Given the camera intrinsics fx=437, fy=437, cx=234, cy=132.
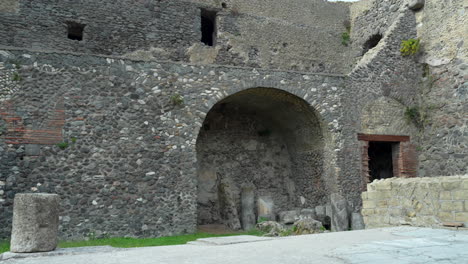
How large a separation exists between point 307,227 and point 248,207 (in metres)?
2.57

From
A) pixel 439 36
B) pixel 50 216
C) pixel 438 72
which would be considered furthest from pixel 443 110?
pixel 50 216

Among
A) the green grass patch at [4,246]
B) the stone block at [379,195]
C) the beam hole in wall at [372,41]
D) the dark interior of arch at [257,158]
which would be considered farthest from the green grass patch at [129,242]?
the beam hole in wall at [372,41]

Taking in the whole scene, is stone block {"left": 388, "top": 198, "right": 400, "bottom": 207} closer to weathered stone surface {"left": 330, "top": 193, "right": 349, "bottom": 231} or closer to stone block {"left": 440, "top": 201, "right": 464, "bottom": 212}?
stone block {"left": 440, "top": 201, "right": 464, "bottom": 212}

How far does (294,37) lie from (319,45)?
3.78 feet

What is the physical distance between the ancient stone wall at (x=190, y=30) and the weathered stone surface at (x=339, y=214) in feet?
22.8

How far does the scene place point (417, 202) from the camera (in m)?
6.63

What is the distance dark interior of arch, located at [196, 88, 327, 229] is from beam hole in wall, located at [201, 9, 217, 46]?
13.2 ft

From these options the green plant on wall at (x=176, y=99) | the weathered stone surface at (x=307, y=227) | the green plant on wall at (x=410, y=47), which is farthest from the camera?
the green plant on wall at (x=410, y=47)

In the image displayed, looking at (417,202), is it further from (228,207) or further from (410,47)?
(410,47)

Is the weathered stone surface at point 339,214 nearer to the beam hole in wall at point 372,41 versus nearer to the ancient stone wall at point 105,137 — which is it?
the ancient stone wall at point 105,137

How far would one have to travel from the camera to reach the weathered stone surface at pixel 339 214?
10922mm

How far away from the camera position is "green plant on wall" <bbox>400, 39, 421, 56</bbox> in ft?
44.0

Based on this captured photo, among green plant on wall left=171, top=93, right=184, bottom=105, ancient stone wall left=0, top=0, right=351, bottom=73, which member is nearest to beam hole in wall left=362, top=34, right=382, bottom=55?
ancient stone wall left=0, top=0, right=351, bottom=73

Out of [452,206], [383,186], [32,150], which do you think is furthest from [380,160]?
[32,150]
